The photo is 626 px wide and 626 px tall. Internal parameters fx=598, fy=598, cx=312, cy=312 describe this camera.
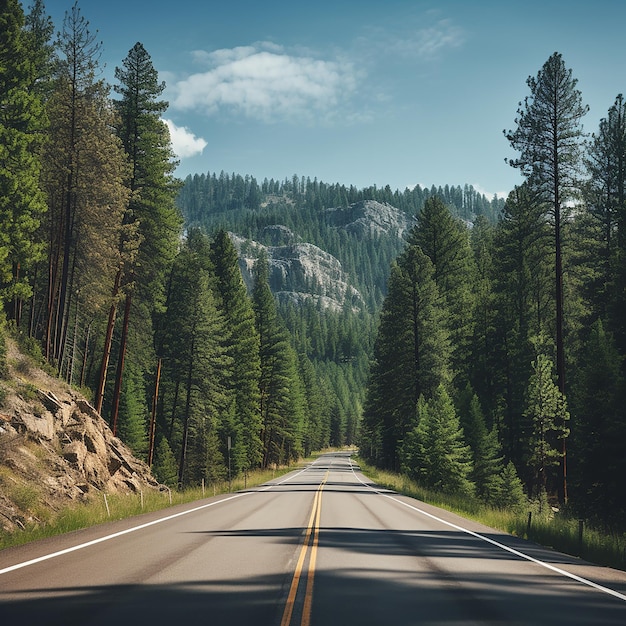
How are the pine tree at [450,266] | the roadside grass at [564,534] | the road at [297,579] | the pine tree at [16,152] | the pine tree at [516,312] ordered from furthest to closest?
the pine tree at [450,266]
the pine tree at [516,312]
the pine tree at [16,152]
the roadside grass at [564,534]
the road at [297,579]

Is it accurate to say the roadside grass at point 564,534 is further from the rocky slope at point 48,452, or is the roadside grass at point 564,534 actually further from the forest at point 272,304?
the rocky slope at point 48,452

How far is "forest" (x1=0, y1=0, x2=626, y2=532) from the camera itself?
26094mm

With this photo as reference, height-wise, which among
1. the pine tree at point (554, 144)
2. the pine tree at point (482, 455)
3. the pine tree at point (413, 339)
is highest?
the pine tree at point (554, 144)

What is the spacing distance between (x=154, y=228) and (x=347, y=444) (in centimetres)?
15098

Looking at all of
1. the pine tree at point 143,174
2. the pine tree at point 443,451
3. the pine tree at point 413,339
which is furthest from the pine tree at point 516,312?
the pine tree at point 143,174

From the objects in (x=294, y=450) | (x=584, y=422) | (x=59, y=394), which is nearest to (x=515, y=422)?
(x=584, y=422)

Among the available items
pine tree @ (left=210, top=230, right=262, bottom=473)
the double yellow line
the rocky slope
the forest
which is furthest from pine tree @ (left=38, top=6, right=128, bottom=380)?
pine tree @ (left=210, top=230, right=262, bottom=473)

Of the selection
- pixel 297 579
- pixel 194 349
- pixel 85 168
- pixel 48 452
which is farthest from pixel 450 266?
pixel 297 579

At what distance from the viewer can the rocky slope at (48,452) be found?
16.6m

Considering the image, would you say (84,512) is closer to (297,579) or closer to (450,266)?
(297,579)

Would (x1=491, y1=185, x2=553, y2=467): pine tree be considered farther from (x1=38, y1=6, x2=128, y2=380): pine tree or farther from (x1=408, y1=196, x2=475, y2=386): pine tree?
(x1=38, y1=6, x2=128, y2=380): pine tree

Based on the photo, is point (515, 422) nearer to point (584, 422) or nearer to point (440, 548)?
point (584, 422)

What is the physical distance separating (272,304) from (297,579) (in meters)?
55.7

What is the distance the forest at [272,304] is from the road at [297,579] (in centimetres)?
1150
